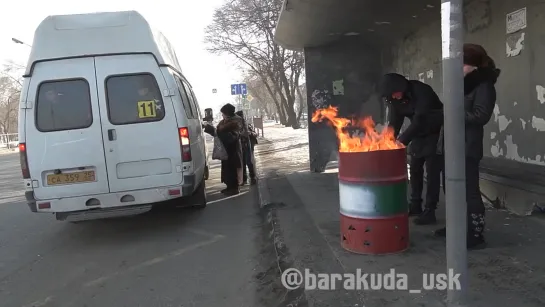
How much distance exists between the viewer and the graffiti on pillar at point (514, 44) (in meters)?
6.09

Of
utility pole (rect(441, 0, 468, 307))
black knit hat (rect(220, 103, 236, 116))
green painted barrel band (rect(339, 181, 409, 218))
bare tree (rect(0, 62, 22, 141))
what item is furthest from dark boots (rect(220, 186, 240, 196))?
bare tree (rect(0, 62, 22, 141))

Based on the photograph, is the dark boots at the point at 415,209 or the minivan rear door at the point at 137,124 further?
the minivan rear door at the point at 137,124

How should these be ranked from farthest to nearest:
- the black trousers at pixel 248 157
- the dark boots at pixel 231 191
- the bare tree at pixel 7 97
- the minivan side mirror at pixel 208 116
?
the bare tree at pixel 7 97 < the minivan side mirror at pixel 208 116 < the black trousers at pixel 248 157 < the dark boots at pixel 231 191

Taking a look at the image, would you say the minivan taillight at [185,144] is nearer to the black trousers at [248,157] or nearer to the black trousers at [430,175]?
the black trousers at [430,175]

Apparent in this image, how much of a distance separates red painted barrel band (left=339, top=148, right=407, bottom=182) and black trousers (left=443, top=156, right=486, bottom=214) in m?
0.56

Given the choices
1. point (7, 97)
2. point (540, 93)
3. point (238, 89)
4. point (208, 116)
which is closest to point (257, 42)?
point (238, 89)

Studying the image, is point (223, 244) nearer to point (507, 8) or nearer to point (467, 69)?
point (467, 69)

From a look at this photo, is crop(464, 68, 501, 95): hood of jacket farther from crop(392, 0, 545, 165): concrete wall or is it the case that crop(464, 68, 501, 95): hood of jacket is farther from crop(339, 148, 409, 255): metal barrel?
crop(392, 0, 545, 165): concrete wall

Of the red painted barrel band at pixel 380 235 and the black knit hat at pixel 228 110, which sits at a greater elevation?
the black knit hat at pixel 228 110

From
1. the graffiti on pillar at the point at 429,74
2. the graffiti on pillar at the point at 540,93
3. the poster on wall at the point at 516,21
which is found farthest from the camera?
the graffiti on pillar at the point at 429,74

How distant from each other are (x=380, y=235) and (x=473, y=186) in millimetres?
941

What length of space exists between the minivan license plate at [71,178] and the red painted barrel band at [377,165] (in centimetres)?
341

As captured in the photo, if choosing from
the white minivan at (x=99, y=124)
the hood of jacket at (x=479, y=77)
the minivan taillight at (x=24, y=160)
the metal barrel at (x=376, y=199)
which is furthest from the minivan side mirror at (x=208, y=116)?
the hood of jacket at (x=479, y=77)

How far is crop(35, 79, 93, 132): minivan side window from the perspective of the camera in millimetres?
6102
